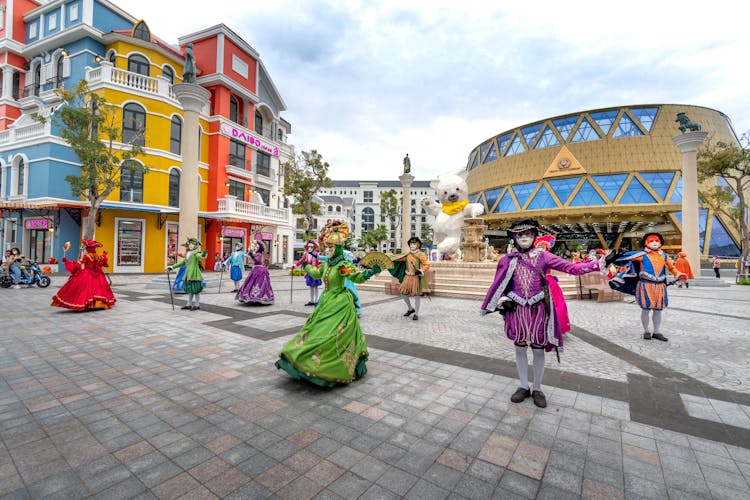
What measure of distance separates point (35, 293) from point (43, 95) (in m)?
19.1

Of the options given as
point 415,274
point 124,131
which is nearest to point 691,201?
point 415,274

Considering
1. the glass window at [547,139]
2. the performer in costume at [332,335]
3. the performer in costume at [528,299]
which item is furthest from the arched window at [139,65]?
the glass window at [547,139]

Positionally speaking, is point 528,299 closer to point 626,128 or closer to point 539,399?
point 539,399

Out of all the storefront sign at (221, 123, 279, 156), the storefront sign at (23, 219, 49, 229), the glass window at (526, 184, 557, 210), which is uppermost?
the storefront sign at (221, 123, 279, 156)

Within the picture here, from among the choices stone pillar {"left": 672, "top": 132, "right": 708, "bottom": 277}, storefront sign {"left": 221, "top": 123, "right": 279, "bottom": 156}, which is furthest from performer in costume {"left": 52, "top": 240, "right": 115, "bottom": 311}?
stone pillar {"left": 672, "top": 132, "right": 708, "bottom": 277}

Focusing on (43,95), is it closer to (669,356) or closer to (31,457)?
(31,457)

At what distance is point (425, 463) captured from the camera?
255 centimetres

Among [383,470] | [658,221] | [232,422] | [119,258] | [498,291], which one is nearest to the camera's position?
[383,470]

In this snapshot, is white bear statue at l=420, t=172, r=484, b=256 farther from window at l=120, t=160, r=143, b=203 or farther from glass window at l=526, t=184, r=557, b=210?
glass window at l=526, t=184, r=557, b=210

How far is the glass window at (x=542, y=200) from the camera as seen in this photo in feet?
138

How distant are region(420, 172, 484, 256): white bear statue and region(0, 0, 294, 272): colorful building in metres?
14.3

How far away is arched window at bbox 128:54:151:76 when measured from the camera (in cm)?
2150

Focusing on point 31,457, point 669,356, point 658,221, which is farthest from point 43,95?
point 658,221

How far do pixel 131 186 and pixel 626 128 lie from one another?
172ft
